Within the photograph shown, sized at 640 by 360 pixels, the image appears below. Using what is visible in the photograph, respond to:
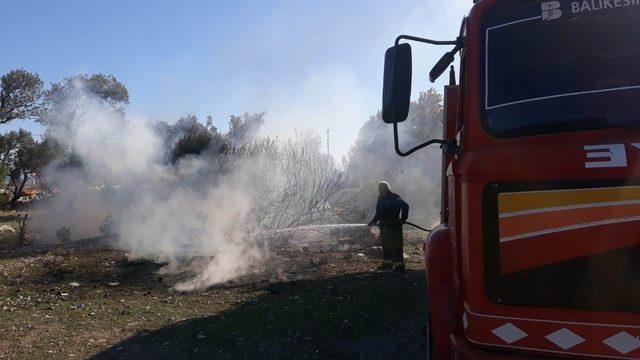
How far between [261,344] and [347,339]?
0.89 metres

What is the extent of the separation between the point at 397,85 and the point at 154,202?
11.8 meters

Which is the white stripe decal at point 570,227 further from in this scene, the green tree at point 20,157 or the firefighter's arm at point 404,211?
the green tree at point 20,157

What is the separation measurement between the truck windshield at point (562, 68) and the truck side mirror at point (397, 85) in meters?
0.48

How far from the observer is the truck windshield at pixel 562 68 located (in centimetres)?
227

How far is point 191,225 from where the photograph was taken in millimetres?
11836

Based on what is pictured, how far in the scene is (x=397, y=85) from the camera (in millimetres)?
2883

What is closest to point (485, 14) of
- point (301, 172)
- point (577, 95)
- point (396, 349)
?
point (577, 95)

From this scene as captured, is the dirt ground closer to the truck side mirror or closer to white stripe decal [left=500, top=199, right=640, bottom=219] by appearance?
the truck side mirror

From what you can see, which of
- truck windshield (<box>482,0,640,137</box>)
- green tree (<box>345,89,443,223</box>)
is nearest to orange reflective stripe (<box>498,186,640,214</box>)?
truck windshield (<box>482,0,640,137</box>)

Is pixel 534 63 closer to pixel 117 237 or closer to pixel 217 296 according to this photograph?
pixel 217 296

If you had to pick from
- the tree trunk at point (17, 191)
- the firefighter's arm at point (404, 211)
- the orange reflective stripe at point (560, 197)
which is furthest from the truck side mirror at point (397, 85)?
the tree trunk at point (17, 191)

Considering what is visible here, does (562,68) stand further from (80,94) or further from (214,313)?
(80,94)

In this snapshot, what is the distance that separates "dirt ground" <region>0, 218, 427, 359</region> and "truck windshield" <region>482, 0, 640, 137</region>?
3229 mm

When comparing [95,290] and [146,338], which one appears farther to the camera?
[95,290]
